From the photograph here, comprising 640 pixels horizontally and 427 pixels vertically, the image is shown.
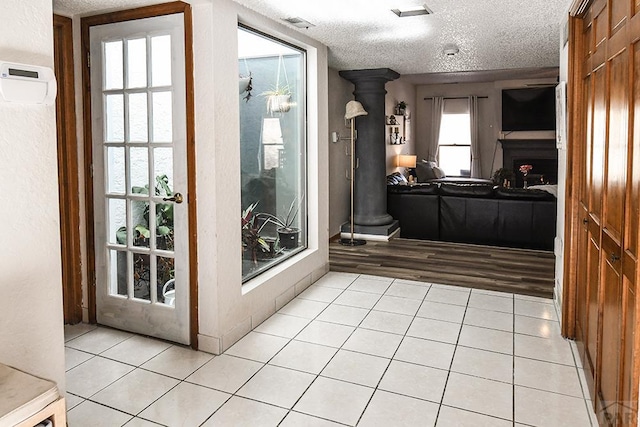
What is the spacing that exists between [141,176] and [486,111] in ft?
29.7

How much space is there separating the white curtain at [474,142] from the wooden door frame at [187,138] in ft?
28.9

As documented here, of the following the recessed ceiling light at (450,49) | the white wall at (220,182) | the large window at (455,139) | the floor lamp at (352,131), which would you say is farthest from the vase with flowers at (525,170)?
the white wall at (220,182)

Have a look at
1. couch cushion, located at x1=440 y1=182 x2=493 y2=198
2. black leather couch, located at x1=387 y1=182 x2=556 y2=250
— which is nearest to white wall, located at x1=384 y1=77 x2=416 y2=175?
black leather couch, located at x1=387 y1=182 x2=556 y2=250

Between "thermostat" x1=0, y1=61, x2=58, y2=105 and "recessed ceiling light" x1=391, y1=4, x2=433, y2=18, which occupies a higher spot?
"recessed ceiling light" x1=391, y1=4, x2=433, y2=18

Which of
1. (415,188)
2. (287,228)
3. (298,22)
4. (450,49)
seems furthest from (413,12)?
(415,188)

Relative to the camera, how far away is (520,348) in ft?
10.4

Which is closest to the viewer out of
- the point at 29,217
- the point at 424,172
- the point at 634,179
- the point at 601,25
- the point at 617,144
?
the point at 634,179

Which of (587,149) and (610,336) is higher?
(587,149)

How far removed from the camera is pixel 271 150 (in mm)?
4016

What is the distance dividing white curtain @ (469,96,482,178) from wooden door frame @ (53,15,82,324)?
8953 mm

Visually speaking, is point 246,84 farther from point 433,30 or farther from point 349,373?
point 349,373

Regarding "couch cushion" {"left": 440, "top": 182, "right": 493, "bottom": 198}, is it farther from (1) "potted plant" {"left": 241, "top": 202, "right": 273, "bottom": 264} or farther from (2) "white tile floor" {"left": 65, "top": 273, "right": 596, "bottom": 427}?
(1) "potted plant" {"left": 241, "top": 202, "right": 273, "bottom": 264}

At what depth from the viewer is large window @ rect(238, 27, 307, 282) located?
3646 millimetres

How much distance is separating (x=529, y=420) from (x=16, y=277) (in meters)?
2.27
